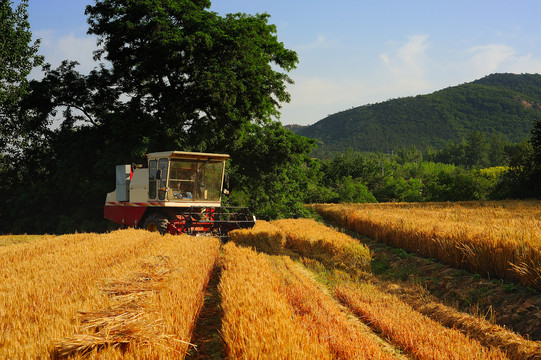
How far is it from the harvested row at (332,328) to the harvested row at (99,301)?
145 centimetres

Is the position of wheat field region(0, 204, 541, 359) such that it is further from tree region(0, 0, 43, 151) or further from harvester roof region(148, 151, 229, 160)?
tree region(0, 0, 43, 151)

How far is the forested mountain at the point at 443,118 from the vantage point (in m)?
130

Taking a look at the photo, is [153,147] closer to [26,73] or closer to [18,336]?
[26,73]

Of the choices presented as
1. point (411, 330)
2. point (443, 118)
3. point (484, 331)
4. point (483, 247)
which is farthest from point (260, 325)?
point (443, 118)

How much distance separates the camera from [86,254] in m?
7.12

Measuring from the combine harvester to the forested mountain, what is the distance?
125m

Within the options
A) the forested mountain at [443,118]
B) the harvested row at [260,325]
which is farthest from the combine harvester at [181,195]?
the forested mountain at [443,118]

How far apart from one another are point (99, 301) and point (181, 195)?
9.67 metres

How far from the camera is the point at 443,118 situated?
137m

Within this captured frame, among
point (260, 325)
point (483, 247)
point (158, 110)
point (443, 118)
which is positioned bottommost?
point (260, 325)

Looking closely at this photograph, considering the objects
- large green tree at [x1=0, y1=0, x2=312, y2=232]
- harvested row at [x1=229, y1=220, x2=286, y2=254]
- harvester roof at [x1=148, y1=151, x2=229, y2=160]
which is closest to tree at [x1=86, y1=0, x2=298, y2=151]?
large green tree at [x1=0, y1=0, x2=312, y2=232]

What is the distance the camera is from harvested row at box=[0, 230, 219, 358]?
3.12m

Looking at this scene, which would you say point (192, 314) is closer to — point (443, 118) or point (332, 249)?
point (332, 249)

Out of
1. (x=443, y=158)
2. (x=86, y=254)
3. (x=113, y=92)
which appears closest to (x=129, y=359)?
(x=86, y=254)
